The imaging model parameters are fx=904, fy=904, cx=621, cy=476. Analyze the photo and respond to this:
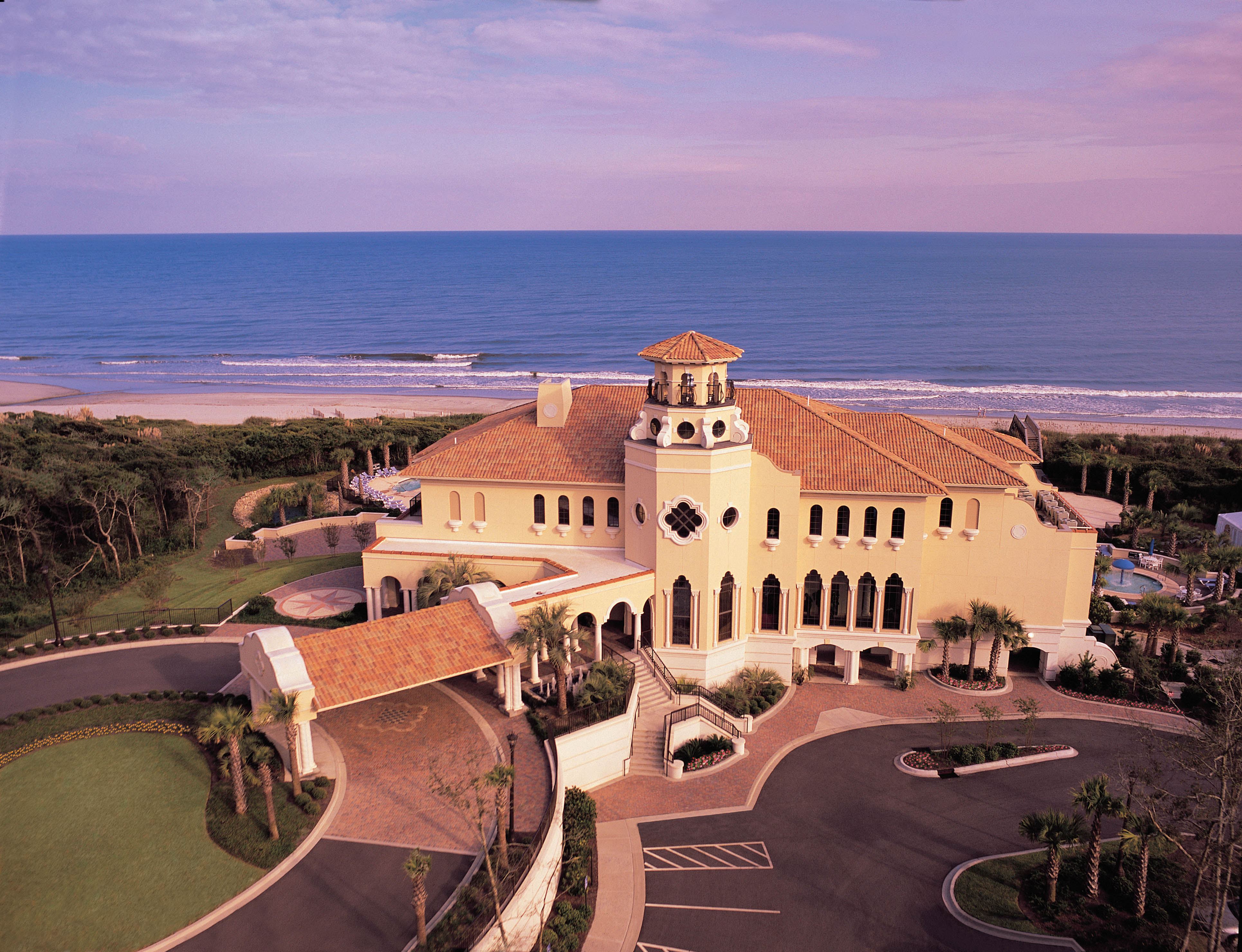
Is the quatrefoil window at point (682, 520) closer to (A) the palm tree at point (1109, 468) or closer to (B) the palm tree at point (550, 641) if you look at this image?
(B) the palm tree at point (550, 641)

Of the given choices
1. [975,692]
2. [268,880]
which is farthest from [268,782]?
[975,692]

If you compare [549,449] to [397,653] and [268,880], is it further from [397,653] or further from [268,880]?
[268,880]

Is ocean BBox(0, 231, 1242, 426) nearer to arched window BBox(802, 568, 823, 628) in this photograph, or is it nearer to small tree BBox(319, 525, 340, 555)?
small tree BBox(319, 525, 340, 555)

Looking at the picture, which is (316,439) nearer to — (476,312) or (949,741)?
(949,741)

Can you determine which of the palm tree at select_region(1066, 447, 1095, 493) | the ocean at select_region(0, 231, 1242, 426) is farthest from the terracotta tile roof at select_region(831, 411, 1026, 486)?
the ocean at select_region(0, 231, 1242, 426)

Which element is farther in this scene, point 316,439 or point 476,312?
point 476,312

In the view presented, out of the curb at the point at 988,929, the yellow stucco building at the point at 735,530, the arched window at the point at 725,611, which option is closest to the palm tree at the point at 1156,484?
the yellow stucco building at the point at 735,530

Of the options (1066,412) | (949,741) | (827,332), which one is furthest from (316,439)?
(827,332)
